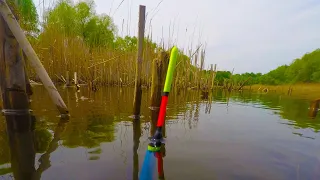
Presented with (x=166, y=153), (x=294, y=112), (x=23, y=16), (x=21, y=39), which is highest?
(x=23, y=16)

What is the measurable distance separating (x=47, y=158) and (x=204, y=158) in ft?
7.50

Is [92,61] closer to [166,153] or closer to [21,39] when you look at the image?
[21,39]

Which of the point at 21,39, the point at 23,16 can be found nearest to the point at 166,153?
the point at 21,39

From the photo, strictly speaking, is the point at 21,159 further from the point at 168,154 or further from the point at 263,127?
the point at 263,127

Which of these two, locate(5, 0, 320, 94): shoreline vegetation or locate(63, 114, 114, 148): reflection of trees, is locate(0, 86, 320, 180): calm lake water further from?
locate(5, 0, 320, 94): shoreline vegetation

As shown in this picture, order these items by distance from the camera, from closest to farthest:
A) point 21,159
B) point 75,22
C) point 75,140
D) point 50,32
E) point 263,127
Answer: point 21,159 → point 75,140 → point 263,127 → point 50,32 → point 75,22

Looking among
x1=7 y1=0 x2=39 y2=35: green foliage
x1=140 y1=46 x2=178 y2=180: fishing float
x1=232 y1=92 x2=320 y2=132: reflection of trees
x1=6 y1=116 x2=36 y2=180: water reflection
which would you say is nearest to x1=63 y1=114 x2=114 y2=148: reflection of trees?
x1=6 y1=116 x2=36 y2=180: water reflection

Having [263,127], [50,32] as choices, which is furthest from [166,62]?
[50,32]

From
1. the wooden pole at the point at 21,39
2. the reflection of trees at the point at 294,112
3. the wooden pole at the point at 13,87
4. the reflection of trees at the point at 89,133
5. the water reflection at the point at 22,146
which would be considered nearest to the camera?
the water reflection at the point at 22,146

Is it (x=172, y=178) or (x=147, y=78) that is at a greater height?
(x=147, y=78)

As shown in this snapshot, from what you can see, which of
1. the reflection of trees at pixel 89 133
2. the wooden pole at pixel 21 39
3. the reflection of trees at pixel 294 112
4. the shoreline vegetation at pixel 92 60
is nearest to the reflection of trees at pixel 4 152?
the reflection of trees at pixel 89 133

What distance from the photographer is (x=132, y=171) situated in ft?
8.83

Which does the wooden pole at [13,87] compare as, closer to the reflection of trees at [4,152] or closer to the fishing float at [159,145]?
the reflection of trees at [4,152]

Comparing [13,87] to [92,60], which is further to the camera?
[92,60]
